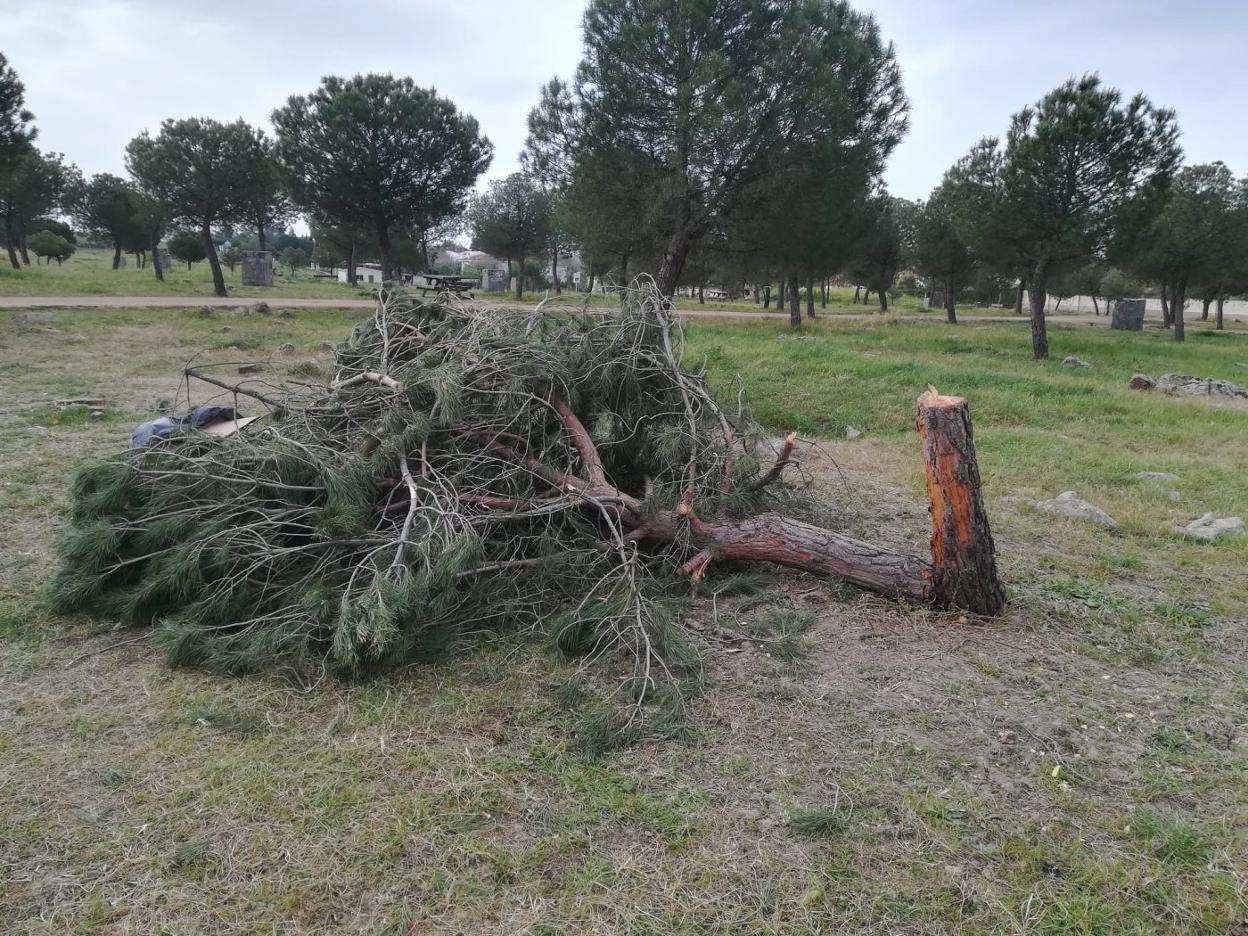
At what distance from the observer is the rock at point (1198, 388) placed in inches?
457

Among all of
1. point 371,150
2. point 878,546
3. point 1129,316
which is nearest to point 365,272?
point 371,150

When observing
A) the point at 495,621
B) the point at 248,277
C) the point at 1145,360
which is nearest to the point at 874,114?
the point at 1145,360

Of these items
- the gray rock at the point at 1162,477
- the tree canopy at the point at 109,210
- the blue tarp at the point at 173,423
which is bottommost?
the gray rock at the point at 1162,477

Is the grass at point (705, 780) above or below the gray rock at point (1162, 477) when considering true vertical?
below

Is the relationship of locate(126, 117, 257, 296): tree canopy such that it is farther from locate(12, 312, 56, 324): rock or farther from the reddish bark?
the reddish bark

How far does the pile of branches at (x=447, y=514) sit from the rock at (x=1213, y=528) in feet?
8.59

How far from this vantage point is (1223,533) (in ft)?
16.8

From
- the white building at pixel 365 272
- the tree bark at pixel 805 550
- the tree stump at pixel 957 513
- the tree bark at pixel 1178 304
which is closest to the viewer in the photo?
the tree stump at pixel 957 513

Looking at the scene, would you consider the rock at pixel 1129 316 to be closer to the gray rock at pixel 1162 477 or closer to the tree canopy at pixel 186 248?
the gray rock at pixel 1162 477

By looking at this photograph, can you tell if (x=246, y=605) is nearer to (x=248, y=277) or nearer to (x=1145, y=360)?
(x=1145, y=360)

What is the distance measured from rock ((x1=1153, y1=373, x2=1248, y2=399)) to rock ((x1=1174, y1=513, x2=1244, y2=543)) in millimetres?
7223

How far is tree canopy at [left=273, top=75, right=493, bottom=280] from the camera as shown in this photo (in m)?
21.5

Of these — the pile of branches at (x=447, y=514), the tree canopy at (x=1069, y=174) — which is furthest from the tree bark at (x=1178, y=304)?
the pile of branches at (x=447, y=514)

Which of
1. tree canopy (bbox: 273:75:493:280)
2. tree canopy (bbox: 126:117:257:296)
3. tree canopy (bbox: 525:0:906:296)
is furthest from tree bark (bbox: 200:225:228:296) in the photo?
tree canopy (bbox: 525:0:906:296)
